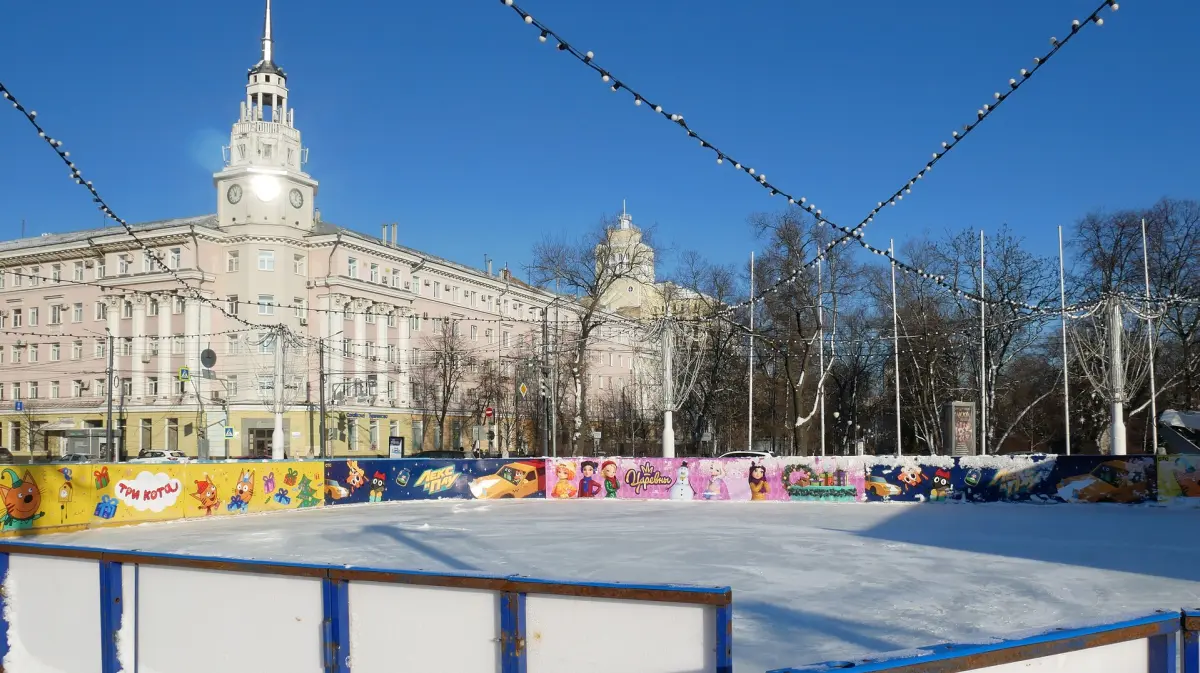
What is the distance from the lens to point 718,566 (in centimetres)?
1393

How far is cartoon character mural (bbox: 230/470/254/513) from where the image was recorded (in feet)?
85.2

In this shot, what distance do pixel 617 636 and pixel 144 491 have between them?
22.3 metres

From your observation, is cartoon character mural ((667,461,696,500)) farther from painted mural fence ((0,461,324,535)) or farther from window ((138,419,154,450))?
window ((138,419,154,450))

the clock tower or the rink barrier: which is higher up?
the clock tower

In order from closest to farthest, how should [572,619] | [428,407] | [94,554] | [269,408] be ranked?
[572,619] < [94,554] < [269,408] < [428,407]

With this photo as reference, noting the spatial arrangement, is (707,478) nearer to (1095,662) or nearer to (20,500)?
(20,500)

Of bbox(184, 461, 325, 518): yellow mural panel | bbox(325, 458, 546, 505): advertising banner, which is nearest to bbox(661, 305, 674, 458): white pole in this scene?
bbox(325, 458, 546, 505): advertising banner

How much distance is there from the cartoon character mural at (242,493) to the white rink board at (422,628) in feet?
72.8

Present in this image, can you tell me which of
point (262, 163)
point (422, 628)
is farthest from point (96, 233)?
point (422, 628)

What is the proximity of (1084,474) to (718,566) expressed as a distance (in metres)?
17.5

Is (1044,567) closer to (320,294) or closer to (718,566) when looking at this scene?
(718,566)

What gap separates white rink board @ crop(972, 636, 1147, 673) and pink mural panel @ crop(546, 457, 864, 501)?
24.8m

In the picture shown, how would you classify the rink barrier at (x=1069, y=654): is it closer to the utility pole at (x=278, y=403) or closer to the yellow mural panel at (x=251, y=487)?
the yellow mural panel at (x=251, y=487)

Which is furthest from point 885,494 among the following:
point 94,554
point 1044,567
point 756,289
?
point 94,554
